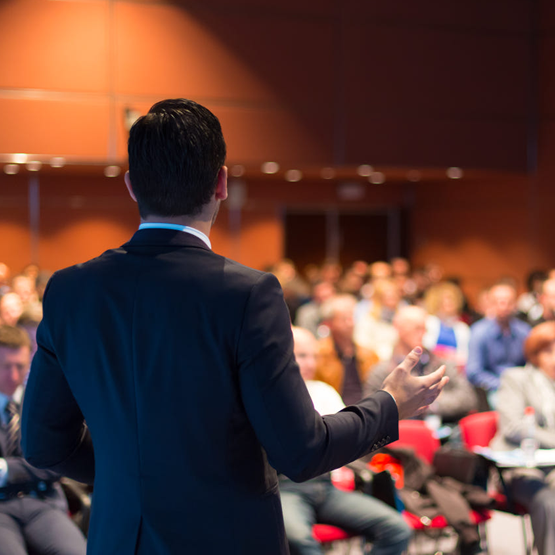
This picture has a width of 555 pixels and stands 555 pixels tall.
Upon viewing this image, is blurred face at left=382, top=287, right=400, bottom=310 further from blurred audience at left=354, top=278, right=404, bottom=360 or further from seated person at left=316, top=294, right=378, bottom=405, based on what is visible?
seated person at left=316, top=294, right=378, bottom=405

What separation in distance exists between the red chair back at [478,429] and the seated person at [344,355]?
111 centimetres

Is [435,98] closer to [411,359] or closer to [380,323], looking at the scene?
[380,323]

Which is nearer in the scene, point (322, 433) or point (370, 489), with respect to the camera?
point (322, 433)

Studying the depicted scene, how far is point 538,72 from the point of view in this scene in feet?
35.6

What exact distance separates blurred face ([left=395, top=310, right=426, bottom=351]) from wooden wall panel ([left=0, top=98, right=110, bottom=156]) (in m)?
5.33

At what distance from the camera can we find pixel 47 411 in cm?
134

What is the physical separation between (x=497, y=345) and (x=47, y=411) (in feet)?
18.1

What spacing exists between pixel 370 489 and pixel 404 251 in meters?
10.3


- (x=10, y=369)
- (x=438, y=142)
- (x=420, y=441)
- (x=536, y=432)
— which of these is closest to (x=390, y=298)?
(x=420, y=441)

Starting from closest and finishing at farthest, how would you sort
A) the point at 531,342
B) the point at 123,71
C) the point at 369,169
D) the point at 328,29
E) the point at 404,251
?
the point at 531,342 → the point at 123,71 → the point at 328,29 → the point at 369,169 → the point at 404,251

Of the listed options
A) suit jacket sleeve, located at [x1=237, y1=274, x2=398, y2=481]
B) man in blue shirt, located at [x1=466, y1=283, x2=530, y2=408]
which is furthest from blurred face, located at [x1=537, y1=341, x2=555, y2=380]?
suit jacket sleeve, located at [x1=237, y1=274, x2=398, y2=481]

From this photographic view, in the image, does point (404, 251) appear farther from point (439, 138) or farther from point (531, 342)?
point (531, 342)

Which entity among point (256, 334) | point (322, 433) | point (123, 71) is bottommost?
point (322, 433)

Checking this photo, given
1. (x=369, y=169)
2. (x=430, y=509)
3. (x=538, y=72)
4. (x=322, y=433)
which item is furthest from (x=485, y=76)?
(x=322, y=433)
